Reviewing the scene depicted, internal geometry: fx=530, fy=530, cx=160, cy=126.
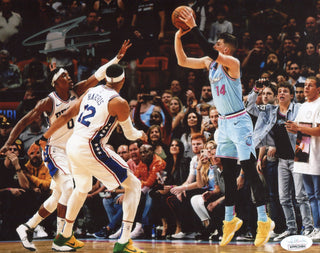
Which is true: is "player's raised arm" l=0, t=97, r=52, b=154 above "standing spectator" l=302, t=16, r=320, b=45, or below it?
below

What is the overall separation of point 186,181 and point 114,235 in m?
1.38

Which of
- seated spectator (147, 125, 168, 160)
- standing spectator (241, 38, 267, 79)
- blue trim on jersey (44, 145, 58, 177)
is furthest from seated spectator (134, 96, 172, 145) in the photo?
blue trim on jersey (44, 145, 58, 177)

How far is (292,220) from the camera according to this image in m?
7.18

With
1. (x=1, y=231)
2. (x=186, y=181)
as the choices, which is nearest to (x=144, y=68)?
(x=186, y=181)

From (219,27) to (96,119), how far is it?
4593mm

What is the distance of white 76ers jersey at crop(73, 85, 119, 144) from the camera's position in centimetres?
552

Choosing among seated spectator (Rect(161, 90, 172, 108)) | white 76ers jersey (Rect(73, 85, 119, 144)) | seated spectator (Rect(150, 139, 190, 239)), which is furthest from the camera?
seated spectator (Rect(161, 90, 172, 108))

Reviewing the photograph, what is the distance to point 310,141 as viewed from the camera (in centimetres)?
721

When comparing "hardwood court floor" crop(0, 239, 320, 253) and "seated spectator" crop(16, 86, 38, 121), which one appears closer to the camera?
"hardwood court floor" crop(0, 239, 320, 253)

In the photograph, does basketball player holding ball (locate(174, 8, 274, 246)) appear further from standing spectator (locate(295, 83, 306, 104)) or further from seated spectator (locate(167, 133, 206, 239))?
standing spectator (locate(295, 83, 306, 104))

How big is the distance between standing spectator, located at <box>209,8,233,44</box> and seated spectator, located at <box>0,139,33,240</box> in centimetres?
399

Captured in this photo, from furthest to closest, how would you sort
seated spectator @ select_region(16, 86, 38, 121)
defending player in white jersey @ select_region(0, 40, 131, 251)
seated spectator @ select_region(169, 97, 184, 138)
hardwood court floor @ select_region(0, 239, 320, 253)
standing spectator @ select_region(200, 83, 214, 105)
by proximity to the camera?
seated spectator @ select_region(16, 86, 38, 121) < standing spectator @ select_region(200, 83, 214, 105) < seated spectator @ select_region(169, 97, 184, 138) < defending player in white jersey @ select_region(0, 40, 131, 251) < hardwood court floor @ select_region(0, 239, 320, 253)

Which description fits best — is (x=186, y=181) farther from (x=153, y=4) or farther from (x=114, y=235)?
(x=153, y=4)

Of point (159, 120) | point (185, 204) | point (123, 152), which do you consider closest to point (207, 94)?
point (159, 120)
